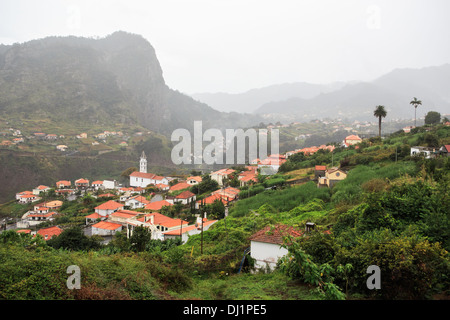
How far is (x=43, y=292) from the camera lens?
4.69 metres

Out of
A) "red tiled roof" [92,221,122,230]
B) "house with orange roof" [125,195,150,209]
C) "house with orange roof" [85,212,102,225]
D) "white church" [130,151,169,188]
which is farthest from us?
"white church" [130,151,169,188]

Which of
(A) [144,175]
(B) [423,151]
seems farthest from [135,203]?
(B) [423,151]

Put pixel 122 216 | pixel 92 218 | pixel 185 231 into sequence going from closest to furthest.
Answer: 1. pixel 185 231
2. pixel 122 216
3. pixel 92 218

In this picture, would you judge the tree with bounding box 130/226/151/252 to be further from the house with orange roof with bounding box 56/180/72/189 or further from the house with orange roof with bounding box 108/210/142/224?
the house with orange roof with bounding box 56/180/72/189

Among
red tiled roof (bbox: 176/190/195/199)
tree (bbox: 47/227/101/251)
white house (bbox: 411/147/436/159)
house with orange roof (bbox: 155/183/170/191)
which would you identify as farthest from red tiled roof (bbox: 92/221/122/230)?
white house (bbox: 411/147/436/159)

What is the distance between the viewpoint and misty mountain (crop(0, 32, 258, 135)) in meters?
102

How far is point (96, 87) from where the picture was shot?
130m

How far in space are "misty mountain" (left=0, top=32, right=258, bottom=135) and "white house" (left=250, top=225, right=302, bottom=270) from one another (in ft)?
327

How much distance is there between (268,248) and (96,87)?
13739 cm

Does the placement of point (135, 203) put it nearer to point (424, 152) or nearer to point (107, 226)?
point (107, 226)

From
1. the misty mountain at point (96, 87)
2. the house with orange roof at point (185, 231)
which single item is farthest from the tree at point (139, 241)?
the misty mountain at point (96, 87)

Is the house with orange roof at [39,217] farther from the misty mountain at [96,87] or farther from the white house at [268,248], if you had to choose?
the misty mountain at [96,87]

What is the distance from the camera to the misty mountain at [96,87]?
4031 inches
